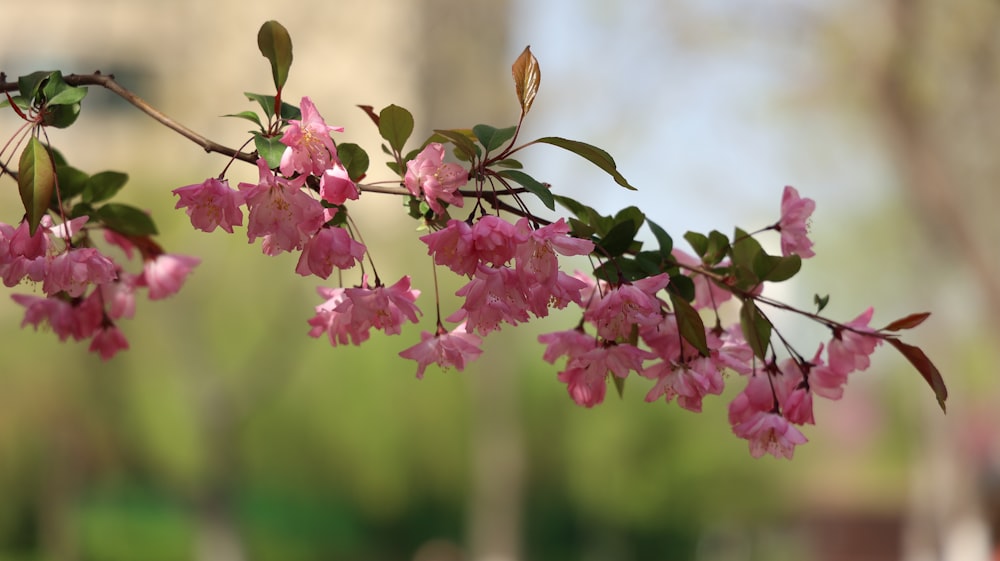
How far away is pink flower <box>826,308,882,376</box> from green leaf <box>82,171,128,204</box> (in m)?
0.67

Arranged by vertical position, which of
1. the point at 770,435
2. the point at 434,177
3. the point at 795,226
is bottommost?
the point at 770,435

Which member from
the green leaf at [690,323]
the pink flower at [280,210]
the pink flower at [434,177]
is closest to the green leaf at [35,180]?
the pink flower at [280,210]

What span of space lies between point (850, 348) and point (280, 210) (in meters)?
0.51

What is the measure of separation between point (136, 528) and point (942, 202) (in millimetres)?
7740

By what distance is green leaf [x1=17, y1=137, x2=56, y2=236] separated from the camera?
915mm

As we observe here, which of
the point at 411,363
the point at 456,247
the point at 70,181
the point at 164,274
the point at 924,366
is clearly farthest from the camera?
the point at 411,363

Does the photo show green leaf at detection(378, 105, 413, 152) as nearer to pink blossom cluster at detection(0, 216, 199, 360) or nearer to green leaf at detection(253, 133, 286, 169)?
green leaf at detection(253, 133, 286, 169)

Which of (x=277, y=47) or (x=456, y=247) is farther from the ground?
(x=277, y=47)

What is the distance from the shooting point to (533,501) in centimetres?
1198

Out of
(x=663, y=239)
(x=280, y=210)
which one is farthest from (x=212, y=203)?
(x=663, y=239)

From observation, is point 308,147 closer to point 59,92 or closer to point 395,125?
point 395,125

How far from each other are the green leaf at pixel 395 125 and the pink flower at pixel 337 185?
0.06 meters

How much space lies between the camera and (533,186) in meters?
0.90

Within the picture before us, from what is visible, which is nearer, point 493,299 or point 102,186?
point 493,299
